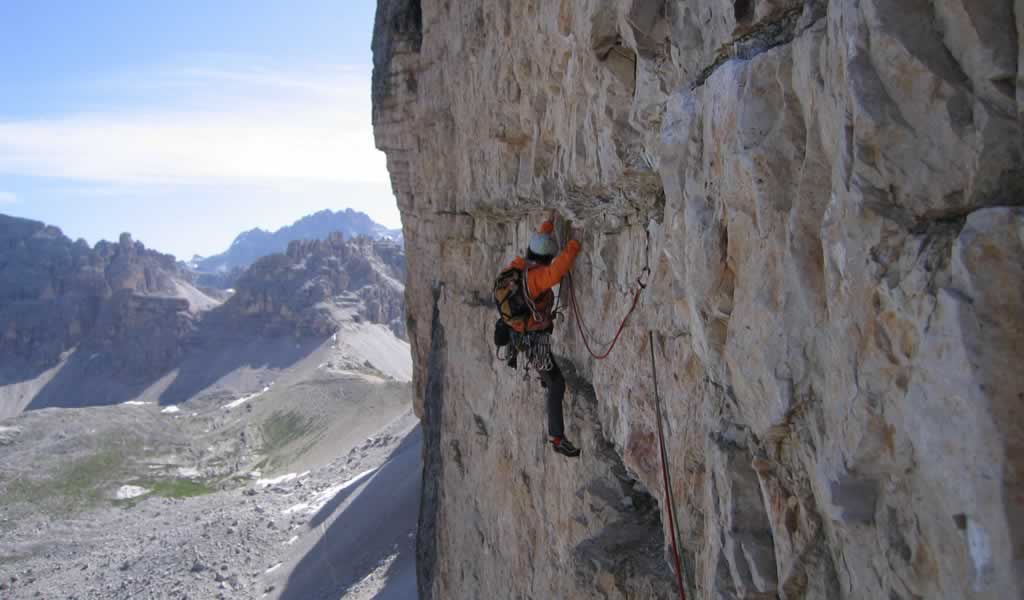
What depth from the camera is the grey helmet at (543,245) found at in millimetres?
6453

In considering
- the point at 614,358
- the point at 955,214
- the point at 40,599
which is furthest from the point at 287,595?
the point at 955,214

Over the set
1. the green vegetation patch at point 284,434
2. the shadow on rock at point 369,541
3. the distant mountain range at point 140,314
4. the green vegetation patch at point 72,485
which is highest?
the distant mountain range at point 140,314

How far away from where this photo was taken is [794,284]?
255 centimetres

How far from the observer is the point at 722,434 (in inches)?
132

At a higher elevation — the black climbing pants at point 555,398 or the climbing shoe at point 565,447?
the black climbing pants at point 555,398

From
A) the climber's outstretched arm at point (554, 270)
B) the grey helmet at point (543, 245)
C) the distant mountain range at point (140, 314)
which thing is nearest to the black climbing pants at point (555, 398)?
the climber's outstretched arm at point (554, 270)

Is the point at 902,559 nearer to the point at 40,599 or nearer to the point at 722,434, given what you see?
the point at 722,434

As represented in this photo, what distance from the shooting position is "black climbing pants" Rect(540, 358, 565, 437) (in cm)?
656

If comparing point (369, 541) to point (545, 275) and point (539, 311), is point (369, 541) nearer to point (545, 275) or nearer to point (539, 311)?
point (539, 311)

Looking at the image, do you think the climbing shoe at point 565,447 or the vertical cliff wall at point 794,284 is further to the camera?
the climbing shoe at point 565,447

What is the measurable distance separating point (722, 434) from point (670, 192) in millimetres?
1300

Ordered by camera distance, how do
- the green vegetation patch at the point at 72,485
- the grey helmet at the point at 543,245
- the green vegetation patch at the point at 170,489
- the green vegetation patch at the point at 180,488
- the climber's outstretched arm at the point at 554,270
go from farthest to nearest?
the green vegetation patch at the point at 180,488, the green vegetation patch at the point at 170,489, the green vegetation patch at the point at 72,485, the grey helmet at the point at 543,245, the climber's outstretched arm at the point at 554,270

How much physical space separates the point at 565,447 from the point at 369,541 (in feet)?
76.7

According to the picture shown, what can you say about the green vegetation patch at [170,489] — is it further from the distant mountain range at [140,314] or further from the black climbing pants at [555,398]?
the black climbing pants at [555,398]
